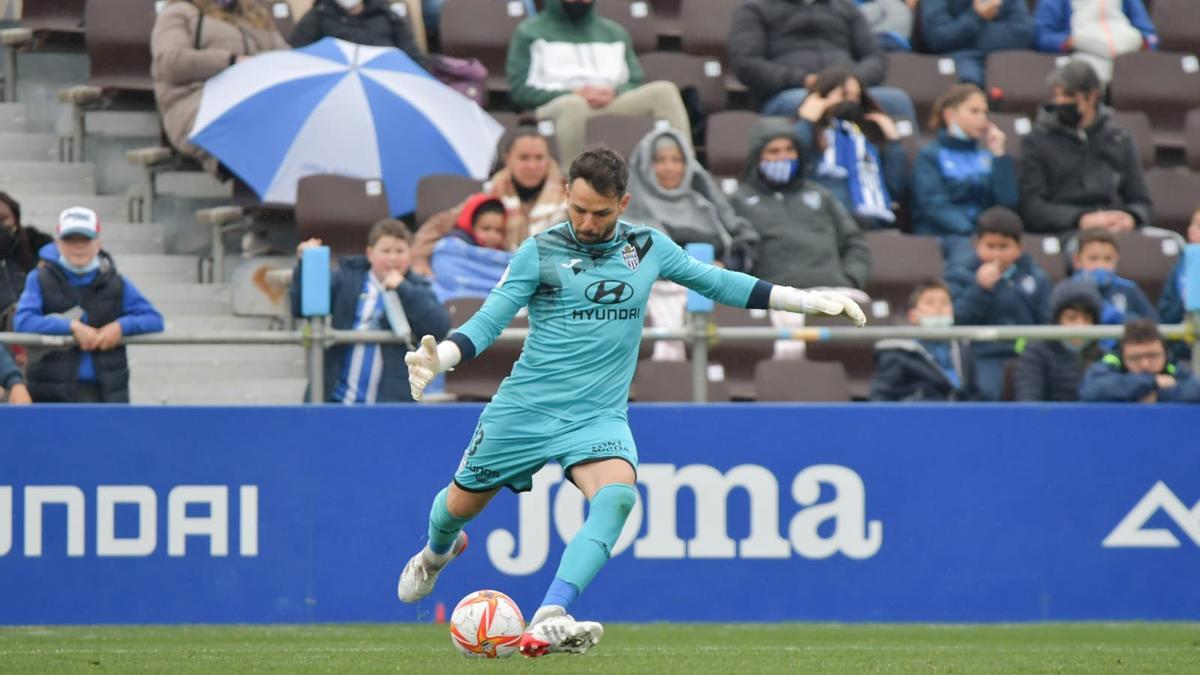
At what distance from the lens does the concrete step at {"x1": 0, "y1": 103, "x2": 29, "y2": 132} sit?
14305 mm

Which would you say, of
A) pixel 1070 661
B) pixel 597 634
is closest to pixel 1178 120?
pixel 1070 661

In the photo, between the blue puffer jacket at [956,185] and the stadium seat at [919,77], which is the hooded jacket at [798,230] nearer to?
the blue puffer jacket at [956,185]

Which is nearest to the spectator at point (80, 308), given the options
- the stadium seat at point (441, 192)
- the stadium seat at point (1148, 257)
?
the stadium seat at point (441, 192)

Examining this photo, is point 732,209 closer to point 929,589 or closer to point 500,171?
point 500,171

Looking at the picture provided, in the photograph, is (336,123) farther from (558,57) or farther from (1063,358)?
(1063,358)

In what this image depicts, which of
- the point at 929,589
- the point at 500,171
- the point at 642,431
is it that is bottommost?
the point at 929,589

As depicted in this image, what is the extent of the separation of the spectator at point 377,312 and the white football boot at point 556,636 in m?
3.67

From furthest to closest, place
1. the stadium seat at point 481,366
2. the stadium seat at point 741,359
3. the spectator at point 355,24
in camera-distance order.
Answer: the spectator at point 355,24 → the stadium seat at point 741,359 → the stadium seat at point 481,366

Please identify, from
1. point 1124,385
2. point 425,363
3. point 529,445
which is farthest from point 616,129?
point 425,363

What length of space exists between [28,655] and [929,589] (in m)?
5.04

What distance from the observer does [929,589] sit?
36.2 ft

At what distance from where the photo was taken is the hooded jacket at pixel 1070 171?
1345cm

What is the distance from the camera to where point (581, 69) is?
1384 cm

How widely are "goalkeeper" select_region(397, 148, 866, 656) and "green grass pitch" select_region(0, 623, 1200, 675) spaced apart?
771 mm
